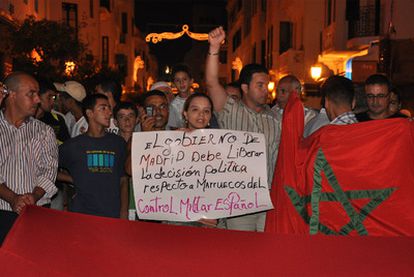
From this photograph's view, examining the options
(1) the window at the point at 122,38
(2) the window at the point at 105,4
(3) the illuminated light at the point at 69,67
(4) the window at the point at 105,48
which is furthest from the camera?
(1) the window at the point at 122,38

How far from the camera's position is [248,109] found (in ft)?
20.3

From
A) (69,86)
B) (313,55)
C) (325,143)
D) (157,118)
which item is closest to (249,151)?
(325,143)

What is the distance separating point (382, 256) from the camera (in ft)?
11.1

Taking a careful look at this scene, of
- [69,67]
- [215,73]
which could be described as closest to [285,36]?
[69,67]

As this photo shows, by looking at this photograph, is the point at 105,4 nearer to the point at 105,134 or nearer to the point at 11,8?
the point at 11,8

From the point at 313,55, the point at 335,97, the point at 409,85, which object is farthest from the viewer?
the point at 313,55

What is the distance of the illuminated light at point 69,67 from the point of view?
88.8 ft

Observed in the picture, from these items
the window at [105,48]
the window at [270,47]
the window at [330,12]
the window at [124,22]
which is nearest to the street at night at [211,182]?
the window at [330,12]

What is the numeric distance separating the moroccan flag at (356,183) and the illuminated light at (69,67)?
74.5ft

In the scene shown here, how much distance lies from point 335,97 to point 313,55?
92.6 ft

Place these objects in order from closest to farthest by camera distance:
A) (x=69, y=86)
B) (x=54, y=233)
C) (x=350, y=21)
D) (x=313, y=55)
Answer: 1. (x=54, y=233)
2. (x=69, y=86)
3. (x=350, y=21)
4. (x=313, y=55)

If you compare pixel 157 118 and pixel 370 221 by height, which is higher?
pixel 157 118

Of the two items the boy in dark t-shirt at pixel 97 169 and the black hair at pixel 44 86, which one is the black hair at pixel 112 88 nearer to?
the black hair at pixel 44 86

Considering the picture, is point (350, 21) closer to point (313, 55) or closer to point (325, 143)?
point (313, 55)
